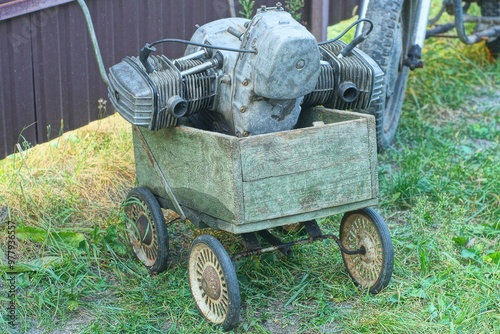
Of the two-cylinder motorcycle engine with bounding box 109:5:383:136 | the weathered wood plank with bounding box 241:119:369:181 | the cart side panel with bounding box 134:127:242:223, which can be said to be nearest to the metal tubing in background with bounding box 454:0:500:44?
the two-cylinder motorcycle engine with bounding box 109:5:383:136

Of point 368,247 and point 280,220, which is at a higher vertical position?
point 280,220

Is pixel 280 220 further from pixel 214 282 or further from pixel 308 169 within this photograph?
pixel 214 282

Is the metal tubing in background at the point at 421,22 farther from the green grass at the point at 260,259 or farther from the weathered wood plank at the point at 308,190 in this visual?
the weathered wood plank at the point at 308,190

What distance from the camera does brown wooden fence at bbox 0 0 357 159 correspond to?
15.6 ft

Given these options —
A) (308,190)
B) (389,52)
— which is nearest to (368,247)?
(308,190)

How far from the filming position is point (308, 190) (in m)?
3.62

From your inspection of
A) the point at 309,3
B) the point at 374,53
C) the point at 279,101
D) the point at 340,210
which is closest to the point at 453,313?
the point at 340,210

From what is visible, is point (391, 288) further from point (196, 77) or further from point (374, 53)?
point (374, 53)

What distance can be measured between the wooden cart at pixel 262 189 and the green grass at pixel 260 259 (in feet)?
0.58

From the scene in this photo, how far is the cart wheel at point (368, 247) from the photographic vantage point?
3.81 meters

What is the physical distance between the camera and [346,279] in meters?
4.11

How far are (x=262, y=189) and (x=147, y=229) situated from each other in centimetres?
79

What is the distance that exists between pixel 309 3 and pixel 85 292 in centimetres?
321

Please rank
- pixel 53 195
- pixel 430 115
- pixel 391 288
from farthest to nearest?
pixel 430 115 < pixel 53 195 < pixel 391 288
